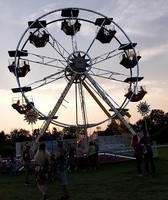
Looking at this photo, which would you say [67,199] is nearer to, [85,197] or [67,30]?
[85,197]

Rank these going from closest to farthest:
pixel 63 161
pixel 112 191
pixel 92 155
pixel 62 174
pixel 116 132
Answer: pixel 62 174 → pixel 63 161 → pixel 112 191 → pixel 92 155 → pixel 116 132

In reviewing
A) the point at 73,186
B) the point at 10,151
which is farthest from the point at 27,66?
the point at 10,151

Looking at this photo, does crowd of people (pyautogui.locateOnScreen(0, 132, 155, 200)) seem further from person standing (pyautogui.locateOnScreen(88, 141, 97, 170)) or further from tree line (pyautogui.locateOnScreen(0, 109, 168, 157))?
tree line (pyautogui.locateOnScreen(0, 109, 168, 157))

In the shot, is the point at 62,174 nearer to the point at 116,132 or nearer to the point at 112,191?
the point at 112,191

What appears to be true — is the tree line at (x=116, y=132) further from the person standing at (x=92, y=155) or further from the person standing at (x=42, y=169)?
the person standing at (x=42, y=169)

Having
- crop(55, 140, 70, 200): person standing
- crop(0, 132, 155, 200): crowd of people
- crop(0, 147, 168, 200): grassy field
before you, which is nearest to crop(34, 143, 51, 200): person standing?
crop(0, 132, 155, 200): crowd of people

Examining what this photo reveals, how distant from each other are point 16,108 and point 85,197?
1603 cm

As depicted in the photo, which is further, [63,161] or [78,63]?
[78,63]

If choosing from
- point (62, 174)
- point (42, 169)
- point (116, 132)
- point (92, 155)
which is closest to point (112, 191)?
point (62, 174)

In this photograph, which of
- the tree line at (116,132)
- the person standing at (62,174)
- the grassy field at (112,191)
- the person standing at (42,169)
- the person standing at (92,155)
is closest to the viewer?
the person standing at (42,169)

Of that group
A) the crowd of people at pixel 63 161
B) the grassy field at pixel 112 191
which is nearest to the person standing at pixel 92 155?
the crowd of people at pixel 63 161

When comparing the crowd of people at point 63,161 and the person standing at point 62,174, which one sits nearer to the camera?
the crowd of people at point 63,161

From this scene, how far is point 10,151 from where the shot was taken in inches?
1802

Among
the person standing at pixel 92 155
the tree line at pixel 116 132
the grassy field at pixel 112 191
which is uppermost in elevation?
the tree line at pixel 116 132
